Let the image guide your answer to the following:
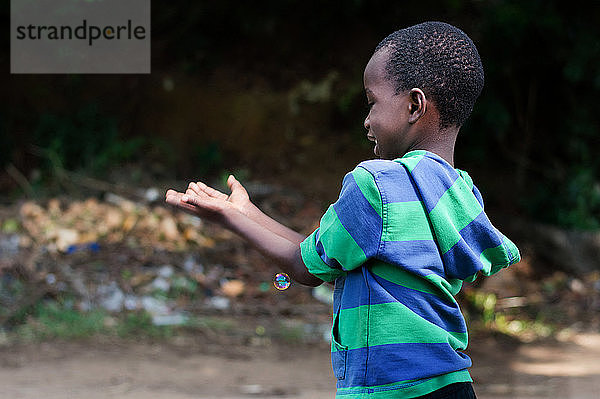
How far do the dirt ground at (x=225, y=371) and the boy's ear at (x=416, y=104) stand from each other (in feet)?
8.49

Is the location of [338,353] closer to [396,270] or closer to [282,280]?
[396,270]

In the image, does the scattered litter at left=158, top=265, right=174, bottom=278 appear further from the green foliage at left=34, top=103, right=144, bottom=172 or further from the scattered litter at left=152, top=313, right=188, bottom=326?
the green foliage at left=34, top=103, right=144, bottom=172

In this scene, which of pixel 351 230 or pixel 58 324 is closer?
pixel 351 230

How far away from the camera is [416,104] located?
1.62 m

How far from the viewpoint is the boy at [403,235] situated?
4.92 ft

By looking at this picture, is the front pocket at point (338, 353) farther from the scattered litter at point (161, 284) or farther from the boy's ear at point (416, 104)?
the scattered litter at point (161, 284)

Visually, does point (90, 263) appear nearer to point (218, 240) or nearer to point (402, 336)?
point (218, 240)

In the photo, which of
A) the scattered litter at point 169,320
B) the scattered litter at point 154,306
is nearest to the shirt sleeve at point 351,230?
the scattered litter at point 169,320

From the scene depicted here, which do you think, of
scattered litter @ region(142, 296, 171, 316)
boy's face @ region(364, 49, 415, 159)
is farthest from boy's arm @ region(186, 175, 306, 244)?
scattered litter @ region(142, 296, 171, 316)

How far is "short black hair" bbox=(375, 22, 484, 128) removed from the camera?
5.29 feet

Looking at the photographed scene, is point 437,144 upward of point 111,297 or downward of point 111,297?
downward

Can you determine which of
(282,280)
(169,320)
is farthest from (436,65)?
(169,320)

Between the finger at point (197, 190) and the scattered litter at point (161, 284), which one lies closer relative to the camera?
the finger at point (197, 190)

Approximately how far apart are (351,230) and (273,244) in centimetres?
20
